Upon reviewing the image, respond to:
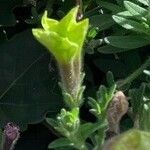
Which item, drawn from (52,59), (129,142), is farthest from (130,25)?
(129,142)

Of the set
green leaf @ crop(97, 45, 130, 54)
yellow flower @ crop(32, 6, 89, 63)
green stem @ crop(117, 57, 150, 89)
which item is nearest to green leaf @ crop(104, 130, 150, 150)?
yellow flower @ crop(32, 6, 89, 63)

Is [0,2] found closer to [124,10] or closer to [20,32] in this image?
[20,32]

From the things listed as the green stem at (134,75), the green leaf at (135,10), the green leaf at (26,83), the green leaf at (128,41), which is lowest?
the green leaf at (26,83)

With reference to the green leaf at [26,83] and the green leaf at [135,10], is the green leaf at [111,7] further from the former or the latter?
the green leaf at [26,83]

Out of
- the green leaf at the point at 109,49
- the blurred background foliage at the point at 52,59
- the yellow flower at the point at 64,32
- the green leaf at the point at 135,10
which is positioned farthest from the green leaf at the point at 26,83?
the yellow flower at the point at 64,32

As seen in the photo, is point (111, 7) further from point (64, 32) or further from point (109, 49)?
point (64, 32)

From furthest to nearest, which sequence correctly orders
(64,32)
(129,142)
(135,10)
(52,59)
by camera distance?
(52,59) → (135,10) → (64,32) → (129,142)

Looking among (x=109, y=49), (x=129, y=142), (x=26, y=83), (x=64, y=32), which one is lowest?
(x=26, y=83)
